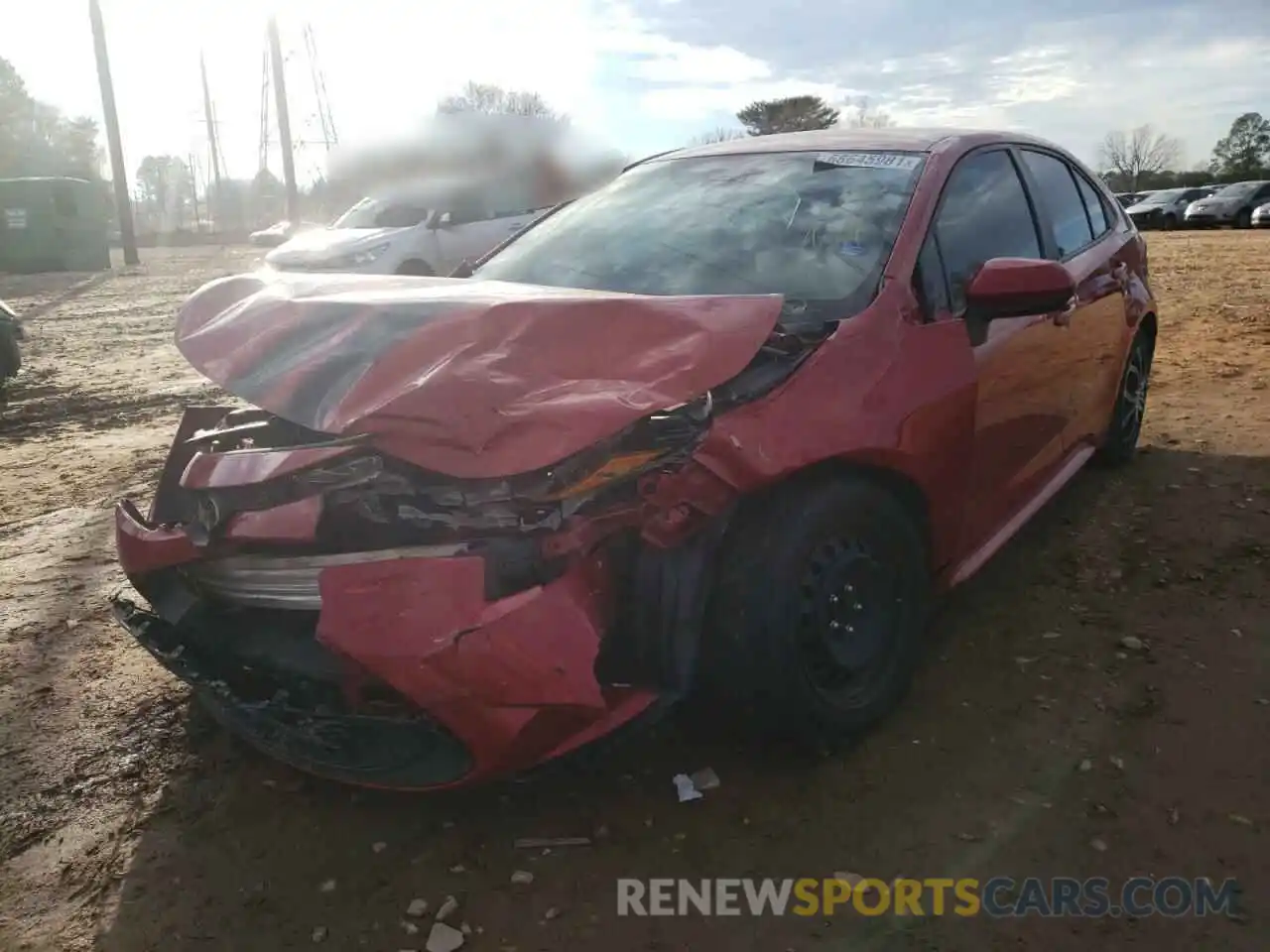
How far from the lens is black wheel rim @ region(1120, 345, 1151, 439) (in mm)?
4711

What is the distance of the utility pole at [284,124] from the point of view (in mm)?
23797

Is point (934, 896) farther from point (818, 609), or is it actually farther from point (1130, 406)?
point (1130, 406)

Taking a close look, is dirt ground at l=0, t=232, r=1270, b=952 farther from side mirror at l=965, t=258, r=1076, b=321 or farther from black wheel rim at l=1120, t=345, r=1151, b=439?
side mirror at l=965, t=258, r=1076, b=321

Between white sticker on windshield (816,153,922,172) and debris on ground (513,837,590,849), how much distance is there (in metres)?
2.22

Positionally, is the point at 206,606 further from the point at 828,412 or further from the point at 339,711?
the point at 828,412

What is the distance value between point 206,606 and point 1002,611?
2514mm

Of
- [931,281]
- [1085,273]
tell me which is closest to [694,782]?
[931,281]

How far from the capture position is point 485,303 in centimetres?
253

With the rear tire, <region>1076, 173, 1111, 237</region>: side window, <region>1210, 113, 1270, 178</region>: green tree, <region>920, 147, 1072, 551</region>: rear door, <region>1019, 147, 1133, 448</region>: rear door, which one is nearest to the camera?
<region>920, 147, 1072, 551</region>: rear door

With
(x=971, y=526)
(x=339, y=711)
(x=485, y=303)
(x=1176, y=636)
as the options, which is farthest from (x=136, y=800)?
(x=1176, y=636)

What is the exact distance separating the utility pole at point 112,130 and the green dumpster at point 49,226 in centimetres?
111

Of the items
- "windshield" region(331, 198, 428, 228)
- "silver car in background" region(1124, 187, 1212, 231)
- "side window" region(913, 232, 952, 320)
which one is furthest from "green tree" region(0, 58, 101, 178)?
"side window" region(913, 232, 952, 320)

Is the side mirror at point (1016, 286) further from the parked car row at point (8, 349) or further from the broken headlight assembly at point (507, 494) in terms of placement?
the parked car row at point (8, 349)

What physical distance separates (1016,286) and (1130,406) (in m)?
2.28
